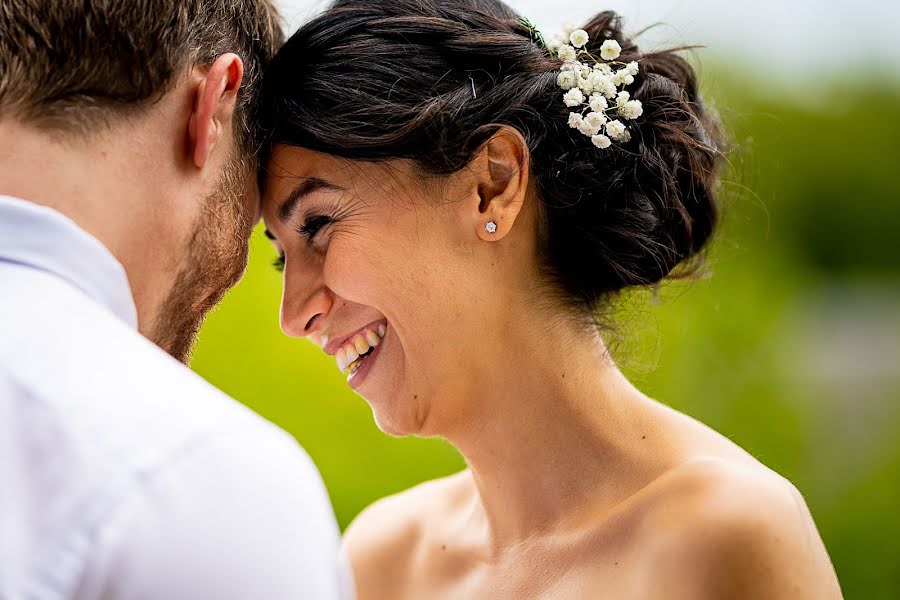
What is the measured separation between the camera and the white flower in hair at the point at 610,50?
2.29 m

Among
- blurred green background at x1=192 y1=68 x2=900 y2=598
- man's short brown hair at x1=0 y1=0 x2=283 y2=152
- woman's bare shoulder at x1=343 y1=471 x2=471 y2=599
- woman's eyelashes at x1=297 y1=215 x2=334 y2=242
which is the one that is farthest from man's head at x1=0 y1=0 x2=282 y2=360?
blurred green background at x1=192 y1=68 x2=900 y2=598

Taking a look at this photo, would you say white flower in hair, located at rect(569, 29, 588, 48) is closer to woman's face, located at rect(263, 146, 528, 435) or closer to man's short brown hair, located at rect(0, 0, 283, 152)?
woman's face, located at rect(263, 146, 528, 435)

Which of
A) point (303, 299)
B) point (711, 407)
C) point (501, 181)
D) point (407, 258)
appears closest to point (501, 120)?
point (501, 181)

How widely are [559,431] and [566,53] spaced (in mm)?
807

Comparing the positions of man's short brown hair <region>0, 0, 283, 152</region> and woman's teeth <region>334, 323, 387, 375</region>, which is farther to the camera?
woman's teeth <region>334, 323, 387, 375</region>

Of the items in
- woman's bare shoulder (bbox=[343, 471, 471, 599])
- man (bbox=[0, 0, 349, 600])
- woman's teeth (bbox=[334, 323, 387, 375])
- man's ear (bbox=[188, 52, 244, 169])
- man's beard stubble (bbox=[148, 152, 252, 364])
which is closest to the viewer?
man (bbox=[0, 0, 349, 600])

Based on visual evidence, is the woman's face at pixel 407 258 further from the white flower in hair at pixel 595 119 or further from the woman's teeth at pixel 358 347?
the white flower in hair at pixel 595 119

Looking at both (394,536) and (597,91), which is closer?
(597,91)

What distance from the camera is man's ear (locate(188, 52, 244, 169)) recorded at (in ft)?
5.63

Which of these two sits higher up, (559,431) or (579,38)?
(579,38)

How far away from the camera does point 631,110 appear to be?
2.20m

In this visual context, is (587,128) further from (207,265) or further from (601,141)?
(207,265)

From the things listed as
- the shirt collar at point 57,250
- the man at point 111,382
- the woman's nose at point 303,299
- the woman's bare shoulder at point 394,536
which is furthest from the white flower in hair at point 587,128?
the shirt collar at point 57,250

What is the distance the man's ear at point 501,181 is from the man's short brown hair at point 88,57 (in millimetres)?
673
